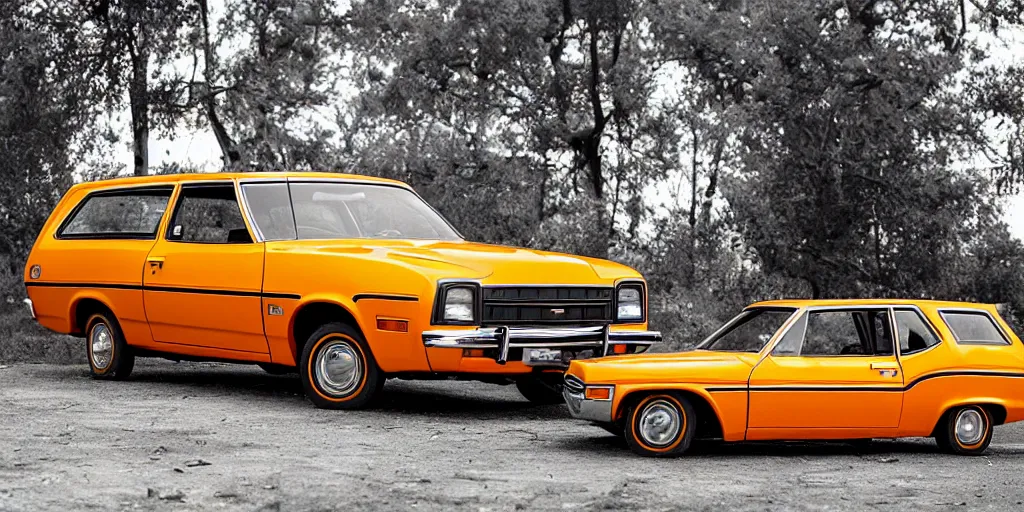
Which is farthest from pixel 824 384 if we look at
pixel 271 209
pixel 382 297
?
pixel 271 209

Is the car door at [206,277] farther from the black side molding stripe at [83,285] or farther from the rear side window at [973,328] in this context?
the rear side window at [973,328]

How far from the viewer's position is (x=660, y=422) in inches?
336

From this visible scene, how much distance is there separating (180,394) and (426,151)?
15028 millimetres

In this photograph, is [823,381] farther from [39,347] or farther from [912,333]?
[39,347]

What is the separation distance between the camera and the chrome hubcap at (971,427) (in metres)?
9.09

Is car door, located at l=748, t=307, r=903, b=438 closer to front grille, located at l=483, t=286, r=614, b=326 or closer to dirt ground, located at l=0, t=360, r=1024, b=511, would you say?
dirt ground, located at l=0, t=360, r=1024, b=511

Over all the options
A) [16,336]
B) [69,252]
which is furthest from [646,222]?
[69,252]

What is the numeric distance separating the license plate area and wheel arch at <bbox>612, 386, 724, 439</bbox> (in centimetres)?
125

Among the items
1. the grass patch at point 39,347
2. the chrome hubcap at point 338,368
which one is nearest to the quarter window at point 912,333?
the chrome hubcap at point 338,368

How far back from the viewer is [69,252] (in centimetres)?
1261

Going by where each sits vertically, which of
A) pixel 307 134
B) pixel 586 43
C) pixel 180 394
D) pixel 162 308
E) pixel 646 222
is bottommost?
pixel 180 394

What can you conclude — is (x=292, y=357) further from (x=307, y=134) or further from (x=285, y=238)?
(x=307, y=134)

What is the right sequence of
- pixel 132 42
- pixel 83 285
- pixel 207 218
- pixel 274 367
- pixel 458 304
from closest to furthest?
pixel 458 304 < pixel 274 367 < pixel 207 218 < pixel 83 285 < pixel 132 42

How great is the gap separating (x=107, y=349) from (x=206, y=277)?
6.58ft
